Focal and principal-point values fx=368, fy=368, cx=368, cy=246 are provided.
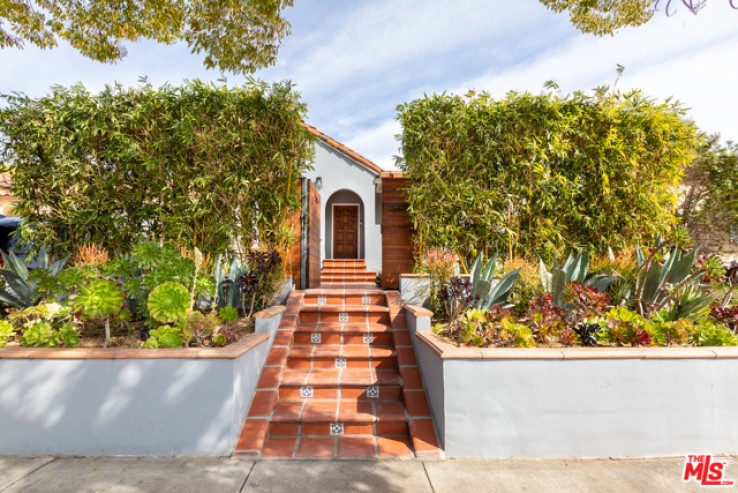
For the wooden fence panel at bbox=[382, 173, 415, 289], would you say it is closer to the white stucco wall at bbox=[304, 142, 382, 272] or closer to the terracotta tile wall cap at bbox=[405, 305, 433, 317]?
the terracotta tile wall cap at bbox=[405, 305, 433, 317]

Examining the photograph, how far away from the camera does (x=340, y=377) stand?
14.5 feet

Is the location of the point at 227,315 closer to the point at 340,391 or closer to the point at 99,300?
the point at 99,300

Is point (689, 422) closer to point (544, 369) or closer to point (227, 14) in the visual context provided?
point (544, 369)

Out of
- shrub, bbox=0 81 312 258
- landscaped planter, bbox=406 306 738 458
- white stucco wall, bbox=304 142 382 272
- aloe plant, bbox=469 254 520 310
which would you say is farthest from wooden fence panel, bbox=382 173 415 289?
white stucco wall, bbox=304 142 382 272

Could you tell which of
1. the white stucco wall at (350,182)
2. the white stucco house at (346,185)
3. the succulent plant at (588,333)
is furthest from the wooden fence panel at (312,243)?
the white stucco wall at (350,182)

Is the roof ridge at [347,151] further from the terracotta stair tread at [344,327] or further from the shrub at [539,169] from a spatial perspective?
the terracotta stair tread at [344,327]

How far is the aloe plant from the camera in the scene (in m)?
4.74

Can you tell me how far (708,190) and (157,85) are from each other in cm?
1439

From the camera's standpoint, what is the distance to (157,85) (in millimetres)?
6020

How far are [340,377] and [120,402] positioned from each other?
2232 mm

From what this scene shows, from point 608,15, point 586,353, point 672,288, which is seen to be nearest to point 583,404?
point 586,353

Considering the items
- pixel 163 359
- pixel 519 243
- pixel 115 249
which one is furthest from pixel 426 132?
pixel 115 249

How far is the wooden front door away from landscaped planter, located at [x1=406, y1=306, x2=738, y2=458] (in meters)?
10.2

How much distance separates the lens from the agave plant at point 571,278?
192 inches
